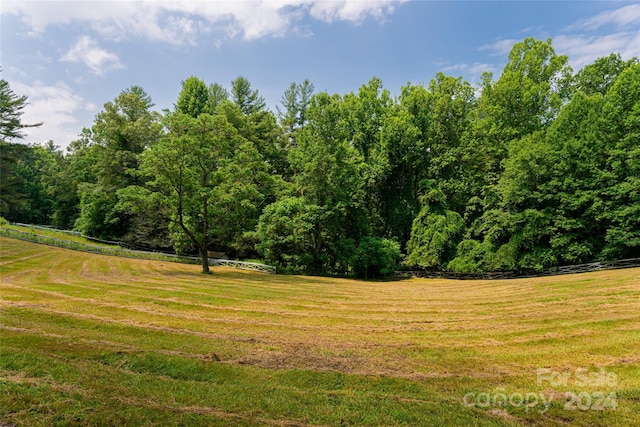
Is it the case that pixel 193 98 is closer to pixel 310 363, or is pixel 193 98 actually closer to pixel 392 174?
pixel 392 174

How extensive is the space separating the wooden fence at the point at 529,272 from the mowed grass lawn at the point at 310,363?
17207 mm

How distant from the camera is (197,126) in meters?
22.4

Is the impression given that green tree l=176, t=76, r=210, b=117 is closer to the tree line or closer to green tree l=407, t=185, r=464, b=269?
the tree line

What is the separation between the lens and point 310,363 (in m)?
5.93

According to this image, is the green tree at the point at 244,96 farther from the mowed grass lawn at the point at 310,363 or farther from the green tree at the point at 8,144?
the mowed grass lawn at the point at 310,363

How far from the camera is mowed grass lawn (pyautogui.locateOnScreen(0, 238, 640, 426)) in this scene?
411 centimetres

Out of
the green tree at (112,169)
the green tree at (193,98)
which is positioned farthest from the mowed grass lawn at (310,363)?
the green tree at (193,98)

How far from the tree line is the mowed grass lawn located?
46.9 feet

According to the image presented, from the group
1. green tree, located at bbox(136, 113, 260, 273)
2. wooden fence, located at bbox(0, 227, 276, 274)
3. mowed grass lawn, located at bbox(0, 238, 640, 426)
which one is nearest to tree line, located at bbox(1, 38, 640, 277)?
green tree, located at bbox(136, 113, 260, 273)

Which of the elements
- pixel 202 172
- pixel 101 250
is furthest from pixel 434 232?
pixel 101 250

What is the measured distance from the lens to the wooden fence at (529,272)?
79.2 ft

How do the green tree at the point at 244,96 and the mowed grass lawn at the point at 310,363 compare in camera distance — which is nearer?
the mowed grass lawn at the point at 310,363

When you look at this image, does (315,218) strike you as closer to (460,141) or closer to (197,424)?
(460,141)

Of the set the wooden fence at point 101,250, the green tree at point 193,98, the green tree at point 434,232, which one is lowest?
the wooden fence at point 101,250
